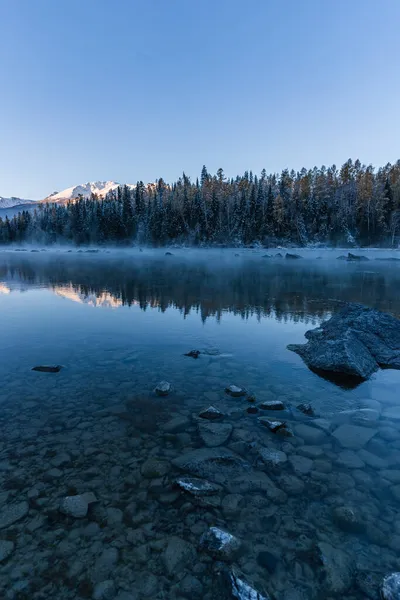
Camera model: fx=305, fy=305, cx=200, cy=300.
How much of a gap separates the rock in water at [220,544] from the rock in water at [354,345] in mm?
6894

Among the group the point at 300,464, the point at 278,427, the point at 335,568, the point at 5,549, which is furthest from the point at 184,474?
the point at 5,549

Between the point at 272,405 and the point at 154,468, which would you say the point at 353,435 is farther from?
the point at 154,468

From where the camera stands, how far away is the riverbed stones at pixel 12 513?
4249mm

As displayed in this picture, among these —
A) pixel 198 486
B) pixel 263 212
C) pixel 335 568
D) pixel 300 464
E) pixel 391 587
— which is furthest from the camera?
pixel 263 212

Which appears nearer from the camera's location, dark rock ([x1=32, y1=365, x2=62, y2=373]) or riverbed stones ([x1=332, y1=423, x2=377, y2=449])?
riverbed stones ([x1=332, y1=423, x2=377, y2=449])

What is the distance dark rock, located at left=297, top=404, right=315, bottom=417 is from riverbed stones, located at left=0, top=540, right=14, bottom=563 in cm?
600

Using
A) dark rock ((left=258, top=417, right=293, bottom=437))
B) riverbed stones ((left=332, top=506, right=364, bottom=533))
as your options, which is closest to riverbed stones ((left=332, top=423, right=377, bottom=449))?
dark rock ((left=258, top=417, right=293, bottom=437))

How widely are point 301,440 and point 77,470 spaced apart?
432 centimetres

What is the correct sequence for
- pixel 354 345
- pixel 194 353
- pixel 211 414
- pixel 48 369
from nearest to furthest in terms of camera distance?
pixel 211 414 → pixel 48 369 → pixel 354 345 → pixel 194 353

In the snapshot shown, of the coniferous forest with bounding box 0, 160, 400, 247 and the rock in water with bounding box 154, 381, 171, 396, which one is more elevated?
the coniferous forest with bounding box 0, 160, 400, 247

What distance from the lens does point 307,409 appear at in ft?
24.1

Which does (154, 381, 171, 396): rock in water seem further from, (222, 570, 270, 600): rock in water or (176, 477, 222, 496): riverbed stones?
(222, 570, 270, 600): rock in water

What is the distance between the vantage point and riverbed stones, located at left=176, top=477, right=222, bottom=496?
16.0 ft

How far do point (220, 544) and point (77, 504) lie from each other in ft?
7.15
